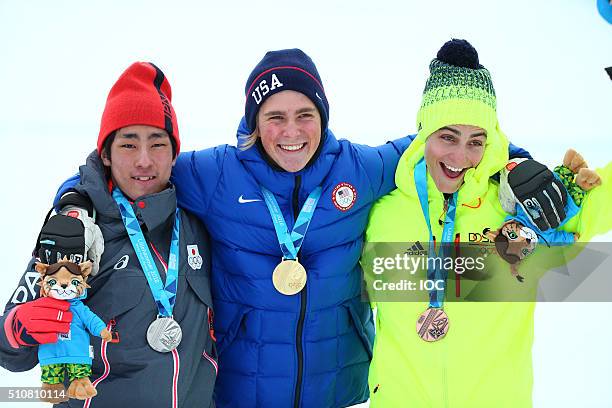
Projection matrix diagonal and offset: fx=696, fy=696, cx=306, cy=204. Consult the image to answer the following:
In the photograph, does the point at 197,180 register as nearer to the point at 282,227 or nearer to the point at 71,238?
the point at 282,227

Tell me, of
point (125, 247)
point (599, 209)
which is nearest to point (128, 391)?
point (125, 247)

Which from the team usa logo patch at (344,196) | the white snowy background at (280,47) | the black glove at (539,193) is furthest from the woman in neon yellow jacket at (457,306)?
the white snowy background at (280,47)

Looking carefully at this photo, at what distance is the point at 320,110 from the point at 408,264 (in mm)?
660

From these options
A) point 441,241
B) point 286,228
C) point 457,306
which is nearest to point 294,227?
point 286,228

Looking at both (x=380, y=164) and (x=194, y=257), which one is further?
(x=380, y=164)

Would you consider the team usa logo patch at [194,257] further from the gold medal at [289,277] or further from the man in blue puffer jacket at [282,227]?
the gold medal at [289,277]

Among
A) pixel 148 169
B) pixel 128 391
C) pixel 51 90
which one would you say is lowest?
pixel 128 391

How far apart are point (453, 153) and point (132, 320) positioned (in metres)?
1.23

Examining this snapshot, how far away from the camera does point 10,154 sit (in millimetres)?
6195

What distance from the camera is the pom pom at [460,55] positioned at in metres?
2.48

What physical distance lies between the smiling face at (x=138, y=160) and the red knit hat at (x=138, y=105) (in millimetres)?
31

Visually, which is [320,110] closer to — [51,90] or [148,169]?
[148,169]

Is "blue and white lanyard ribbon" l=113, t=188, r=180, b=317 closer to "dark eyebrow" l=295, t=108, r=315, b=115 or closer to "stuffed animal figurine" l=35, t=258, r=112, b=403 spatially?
"stuffed animal figurine" l=35, t=258, r=112, b=403

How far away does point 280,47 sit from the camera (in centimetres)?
742
